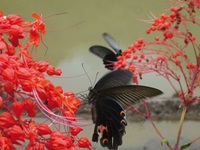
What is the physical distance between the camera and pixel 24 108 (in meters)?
0.72

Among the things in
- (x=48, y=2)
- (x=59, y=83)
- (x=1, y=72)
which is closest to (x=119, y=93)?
(x=1, y=72)

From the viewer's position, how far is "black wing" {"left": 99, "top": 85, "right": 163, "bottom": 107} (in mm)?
1201

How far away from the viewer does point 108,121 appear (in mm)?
1423

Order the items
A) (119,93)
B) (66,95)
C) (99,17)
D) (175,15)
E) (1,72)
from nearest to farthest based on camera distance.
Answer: (1,72) → (66,95) → (119,93) → (175,15) → (99,17)

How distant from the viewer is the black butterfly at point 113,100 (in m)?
1.19

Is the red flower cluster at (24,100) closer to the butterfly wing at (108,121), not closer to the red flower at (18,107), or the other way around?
the red flower at (18,107)

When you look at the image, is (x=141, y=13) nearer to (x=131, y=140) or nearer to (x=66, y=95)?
(x=131, y=140)

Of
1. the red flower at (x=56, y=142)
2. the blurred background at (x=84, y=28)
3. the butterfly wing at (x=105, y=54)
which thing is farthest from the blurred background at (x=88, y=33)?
the red flower at (x=56, y=142)

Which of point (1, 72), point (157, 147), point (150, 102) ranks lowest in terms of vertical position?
point (157, 147)

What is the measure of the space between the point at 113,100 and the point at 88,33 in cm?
192

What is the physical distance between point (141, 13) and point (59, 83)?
3.00ft

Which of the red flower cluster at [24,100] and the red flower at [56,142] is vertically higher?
the red flower cluster at [24,100]

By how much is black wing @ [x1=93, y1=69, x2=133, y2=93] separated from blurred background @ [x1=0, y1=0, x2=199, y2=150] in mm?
1210

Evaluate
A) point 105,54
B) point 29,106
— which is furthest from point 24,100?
point 105,54
